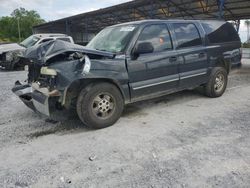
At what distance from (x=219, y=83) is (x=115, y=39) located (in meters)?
3.03

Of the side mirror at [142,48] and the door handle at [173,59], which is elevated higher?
the side mirror at [142,48]

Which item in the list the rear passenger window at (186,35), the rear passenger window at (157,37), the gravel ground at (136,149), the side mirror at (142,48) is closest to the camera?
the gravel ground at (136,149)

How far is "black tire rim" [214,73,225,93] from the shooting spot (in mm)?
6387

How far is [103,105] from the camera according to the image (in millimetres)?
4453

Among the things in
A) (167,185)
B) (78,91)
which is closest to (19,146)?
(78,91)

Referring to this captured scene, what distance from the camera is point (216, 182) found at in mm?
2836

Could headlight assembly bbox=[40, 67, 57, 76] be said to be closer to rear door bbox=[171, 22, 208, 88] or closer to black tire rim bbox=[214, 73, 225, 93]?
rear door bbox=[171, 22, 208, 88]

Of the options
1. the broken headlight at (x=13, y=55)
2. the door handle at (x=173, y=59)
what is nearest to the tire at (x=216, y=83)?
the door handle at (x=173, y=59)

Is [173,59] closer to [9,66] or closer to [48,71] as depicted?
[48,71]

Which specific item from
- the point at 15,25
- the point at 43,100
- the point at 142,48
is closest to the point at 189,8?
the point at 142,48

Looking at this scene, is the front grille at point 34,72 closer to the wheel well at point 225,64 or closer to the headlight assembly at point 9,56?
the wheel well at point 225,64

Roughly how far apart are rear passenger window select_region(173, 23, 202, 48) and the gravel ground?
→ 140 centimetres

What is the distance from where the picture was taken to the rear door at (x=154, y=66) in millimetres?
4758

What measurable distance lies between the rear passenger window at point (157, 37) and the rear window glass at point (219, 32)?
139 centimetres
